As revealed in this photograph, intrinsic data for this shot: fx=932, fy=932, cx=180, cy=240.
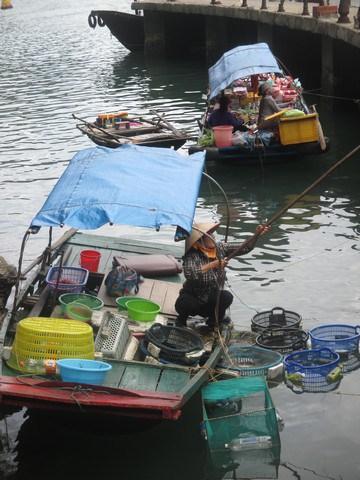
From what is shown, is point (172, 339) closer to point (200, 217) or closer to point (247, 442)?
point (247, 442)

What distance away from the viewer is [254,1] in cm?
3170

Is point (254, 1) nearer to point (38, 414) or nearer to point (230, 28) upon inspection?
point (230, 28)

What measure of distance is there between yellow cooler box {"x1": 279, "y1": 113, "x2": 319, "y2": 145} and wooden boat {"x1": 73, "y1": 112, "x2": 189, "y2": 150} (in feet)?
7.63

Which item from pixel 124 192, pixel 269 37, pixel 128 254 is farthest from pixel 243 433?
pixel 269 37

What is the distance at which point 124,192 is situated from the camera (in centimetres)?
845

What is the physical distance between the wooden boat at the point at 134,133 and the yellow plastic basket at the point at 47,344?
948 centimetres

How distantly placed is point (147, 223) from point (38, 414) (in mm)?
1943

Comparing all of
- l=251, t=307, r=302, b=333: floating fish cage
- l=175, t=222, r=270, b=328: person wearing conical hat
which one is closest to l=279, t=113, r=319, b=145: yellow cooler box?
l=251, t=307, r=302, b=333: floating fish cage

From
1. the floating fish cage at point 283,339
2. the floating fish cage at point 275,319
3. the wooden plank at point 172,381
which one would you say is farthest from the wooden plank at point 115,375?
the floating fish cage at point 275,319

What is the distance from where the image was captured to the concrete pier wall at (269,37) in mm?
23812

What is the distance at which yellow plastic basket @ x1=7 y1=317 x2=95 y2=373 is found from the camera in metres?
7.72

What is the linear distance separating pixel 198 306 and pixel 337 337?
171cm

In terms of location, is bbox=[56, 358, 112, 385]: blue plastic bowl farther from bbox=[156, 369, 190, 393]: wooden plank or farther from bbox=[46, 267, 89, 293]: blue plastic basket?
bbox=[46, 267, 89, 293]: blue plastic basket

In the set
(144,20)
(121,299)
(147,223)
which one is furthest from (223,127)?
(144,20)
